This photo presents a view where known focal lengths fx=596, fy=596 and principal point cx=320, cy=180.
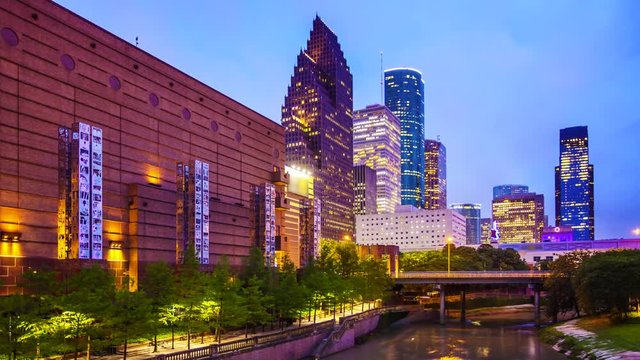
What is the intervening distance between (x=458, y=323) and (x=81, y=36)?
9671 cm

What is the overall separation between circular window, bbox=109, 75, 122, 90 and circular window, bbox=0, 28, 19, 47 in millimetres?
14058

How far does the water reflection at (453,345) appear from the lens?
7848 cm

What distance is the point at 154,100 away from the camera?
81.9 m

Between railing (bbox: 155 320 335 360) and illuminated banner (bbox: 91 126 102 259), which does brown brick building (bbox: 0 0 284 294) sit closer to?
illuminated banner (bbox: 91 126 102 259)

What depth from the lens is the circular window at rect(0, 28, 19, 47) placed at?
59469 millimetres

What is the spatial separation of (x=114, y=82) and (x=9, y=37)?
15.5m

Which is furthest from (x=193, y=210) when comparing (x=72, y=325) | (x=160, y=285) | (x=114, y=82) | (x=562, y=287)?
(x=562, y=287)

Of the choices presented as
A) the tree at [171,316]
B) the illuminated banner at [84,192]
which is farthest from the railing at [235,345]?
the illuminated banner at [84,192]

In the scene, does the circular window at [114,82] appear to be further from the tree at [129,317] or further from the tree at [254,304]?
the tree at [129,317]

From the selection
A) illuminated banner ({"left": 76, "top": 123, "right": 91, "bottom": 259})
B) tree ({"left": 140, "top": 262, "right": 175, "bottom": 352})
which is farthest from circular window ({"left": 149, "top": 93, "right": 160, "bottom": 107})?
tree ({"left": 140, "top": 262, "right": 175, "bottom": 352})

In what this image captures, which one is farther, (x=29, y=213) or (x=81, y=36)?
(x=81, y=36)

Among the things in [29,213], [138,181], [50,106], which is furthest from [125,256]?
[50,106]

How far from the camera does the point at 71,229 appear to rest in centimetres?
6350

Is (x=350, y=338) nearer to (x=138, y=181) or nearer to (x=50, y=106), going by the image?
(x=138, y=181)
